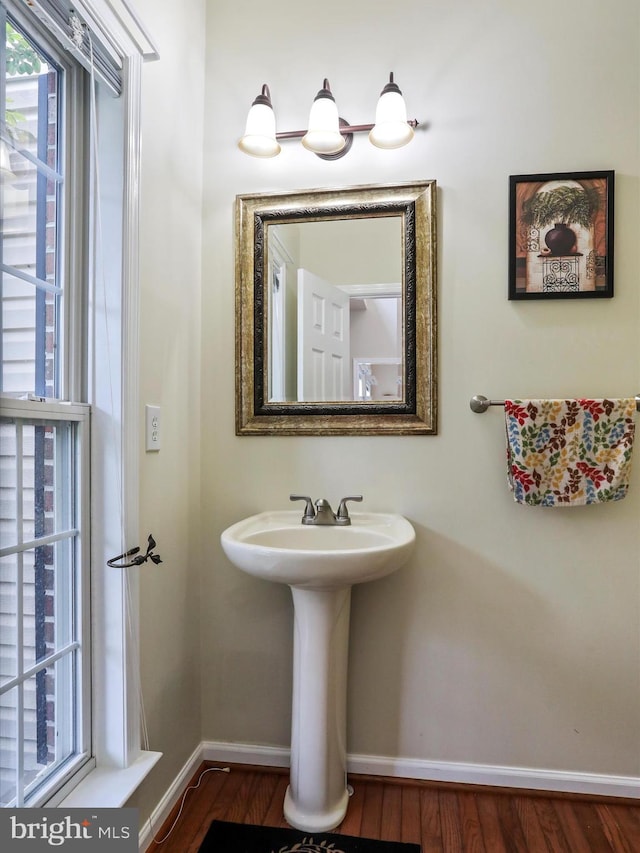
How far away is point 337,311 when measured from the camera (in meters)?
1.68

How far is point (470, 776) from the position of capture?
1.60 meters

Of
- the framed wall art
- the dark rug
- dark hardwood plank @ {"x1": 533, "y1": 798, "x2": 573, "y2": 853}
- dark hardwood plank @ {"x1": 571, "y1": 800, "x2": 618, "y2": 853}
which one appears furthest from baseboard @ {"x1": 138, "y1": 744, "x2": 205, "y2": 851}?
the framed wall art

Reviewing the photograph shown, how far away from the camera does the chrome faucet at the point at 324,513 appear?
1.56 metres

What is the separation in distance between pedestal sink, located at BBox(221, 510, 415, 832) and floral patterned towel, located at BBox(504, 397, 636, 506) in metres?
0.39

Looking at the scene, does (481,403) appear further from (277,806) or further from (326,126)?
(277,806)

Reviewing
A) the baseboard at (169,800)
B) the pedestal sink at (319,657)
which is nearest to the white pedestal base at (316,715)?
the pedestal sink at (319,657)

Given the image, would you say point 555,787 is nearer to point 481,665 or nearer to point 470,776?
point 470,776

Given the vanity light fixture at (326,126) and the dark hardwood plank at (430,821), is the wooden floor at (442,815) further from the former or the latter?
the vanity light fixture at (326,126)

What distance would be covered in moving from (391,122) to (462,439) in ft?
3.15

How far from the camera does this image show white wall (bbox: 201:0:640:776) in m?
1.57

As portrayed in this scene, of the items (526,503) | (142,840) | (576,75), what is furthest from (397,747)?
(576,75)

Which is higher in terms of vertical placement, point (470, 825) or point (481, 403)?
point (481, 403)

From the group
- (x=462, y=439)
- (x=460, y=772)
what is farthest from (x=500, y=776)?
(x=462, y=439)

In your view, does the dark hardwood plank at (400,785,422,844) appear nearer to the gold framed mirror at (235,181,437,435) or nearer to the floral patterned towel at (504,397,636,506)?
the floral patterned towel at (504,397,636,506)
